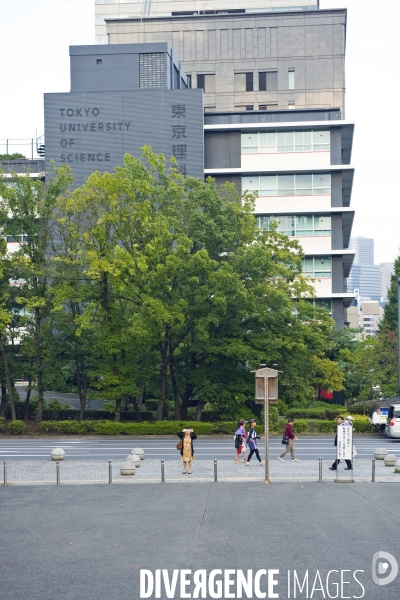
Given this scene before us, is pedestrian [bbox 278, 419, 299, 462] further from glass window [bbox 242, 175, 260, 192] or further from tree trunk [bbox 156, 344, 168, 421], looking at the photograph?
glass window [bbox 242, 175, 260, 192]

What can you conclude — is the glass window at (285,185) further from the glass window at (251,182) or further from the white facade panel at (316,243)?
the white facade panel at (316,243)

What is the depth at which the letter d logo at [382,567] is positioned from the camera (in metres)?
12.0

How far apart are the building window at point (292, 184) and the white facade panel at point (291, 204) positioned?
39 cm

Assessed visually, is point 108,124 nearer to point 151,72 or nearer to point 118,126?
point 118,126

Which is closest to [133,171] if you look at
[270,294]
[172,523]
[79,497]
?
[270,294]

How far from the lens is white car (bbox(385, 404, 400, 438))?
38.8 m

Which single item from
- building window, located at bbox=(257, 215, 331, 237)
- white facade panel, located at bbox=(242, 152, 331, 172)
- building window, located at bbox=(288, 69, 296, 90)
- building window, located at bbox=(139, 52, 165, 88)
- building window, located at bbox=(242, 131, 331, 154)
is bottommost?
building window, located at bbox=(257, 215, 331, 237)

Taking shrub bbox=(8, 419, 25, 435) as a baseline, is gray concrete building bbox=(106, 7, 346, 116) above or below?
above

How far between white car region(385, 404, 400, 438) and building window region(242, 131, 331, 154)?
35910 millimetres

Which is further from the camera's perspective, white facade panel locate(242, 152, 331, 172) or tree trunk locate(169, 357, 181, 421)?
white facade panel locate(242, 152, 331, 172)

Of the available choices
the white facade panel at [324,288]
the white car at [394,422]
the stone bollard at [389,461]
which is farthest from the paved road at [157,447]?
the white facade panel at [324,288]

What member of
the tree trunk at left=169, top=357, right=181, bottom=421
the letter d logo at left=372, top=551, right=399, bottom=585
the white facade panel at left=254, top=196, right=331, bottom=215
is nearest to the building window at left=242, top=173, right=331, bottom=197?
the white facade panel at left=254, top=196, right=331, bottom=215

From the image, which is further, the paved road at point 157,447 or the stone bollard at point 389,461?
the paved road at point 157,447

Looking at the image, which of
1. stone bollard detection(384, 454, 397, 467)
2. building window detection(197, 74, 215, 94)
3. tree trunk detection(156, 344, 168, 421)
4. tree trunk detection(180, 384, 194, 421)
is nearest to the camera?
stone bollard detection(384, 454, 397, 467)
